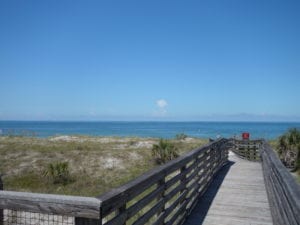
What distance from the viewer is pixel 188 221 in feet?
18.2

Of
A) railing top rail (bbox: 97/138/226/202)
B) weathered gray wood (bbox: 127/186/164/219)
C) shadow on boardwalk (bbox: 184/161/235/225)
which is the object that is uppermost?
railing top rail (bbox: 97/138/226/202)

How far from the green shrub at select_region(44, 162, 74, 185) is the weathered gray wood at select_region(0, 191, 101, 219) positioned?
33.3ft

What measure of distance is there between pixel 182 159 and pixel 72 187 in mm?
7712

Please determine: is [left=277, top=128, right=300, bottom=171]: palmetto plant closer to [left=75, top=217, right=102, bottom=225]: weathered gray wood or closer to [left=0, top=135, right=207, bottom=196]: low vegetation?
[left=0, top=135, right=207, bottom=196]: low vegetation

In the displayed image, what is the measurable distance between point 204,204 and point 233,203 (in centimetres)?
68

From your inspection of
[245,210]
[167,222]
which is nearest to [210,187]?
[245,210]

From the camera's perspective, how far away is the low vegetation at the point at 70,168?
1184 cm

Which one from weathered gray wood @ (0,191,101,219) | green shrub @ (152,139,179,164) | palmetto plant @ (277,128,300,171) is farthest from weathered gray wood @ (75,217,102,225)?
palmetto plant @ (277,128,300,171)

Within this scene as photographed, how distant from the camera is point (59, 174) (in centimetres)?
1245

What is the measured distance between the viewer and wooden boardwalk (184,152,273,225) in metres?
5.59

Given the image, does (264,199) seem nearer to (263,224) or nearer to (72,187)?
(263,224)

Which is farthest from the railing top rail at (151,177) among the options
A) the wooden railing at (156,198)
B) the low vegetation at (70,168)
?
the low vegetation at (70,168)

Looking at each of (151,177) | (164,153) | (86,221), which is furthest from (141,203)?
(164,153)

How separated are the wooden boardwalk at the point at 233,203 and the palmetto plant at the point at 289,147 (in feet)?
22.4
